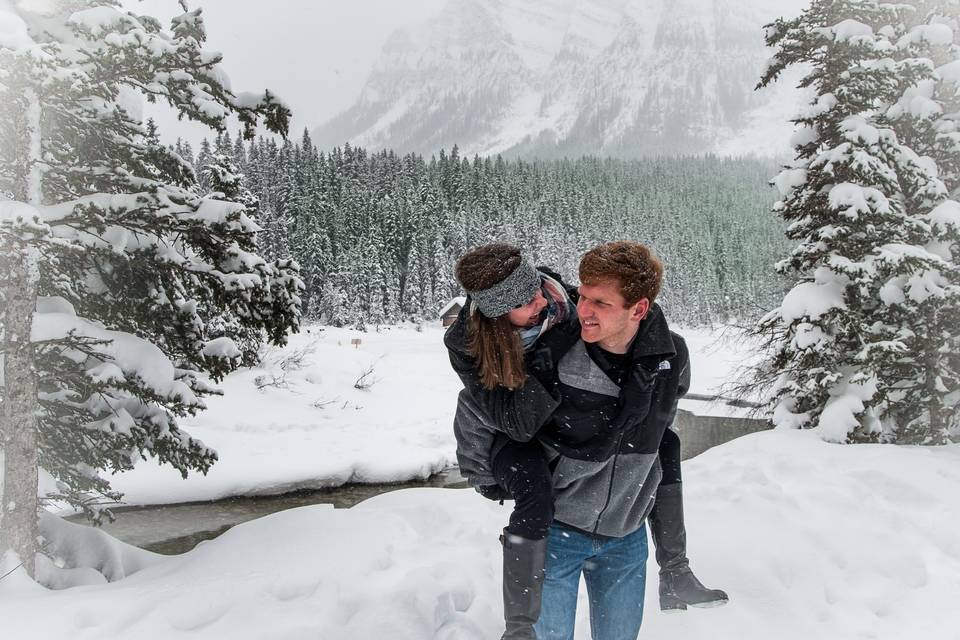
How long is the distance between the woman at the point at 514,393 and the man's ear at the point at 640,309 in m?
0.26

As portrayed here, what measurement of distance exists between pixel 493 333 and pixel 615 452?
2.58 feet

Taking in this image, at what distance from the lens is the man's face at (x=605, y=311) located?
230 centimetres

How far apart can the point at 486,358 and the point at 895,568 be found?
437 centimetres

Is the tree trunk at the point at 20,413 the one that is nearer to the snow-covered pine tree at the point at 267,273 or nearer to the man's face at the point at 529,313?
the snow-covered pine tree at the point at 267,273

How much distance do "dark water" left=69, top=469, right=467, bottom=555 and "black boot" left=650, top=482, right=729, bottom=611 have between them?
1262cm

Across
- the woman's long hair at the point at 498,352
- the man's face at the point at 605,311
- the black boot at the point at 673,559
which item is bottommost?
the black boot at the point at 673,559

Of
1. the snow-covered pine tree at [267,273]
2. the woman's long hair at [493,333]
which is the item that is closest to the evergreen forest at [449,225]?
the snow-covered pine tree at [267,273]

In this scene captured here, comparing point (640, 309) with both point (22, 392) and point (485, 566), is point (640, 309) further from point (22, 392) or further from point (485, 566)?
point (22, 392)

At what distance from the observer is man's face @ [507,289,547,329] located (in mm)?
2355

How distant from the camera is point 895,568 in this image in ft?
14.7

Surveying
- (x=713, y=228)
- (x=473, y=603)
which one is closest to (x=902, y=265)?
(x=473, y=603)

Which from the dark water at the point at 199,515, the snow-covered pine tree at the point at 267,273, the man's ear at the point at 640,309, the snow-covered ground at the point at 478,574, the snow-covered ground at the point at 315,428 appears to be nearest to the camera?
the man's ear at the point at 640,309

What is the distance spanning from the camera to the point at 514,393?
231cm

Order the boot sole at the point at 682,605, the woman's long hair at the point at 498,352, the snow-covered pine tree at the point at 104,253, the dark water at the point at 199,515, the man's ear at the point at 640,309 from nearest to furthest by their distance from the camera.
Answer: the woman's long hair at the point at 498,352 → the man's ear at the point at 640,309 → the boot sole at the point at 682,605 → the snow-covered pine tree at the point at 104,253 → the dark water at the point at 199,515
